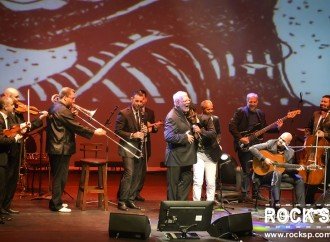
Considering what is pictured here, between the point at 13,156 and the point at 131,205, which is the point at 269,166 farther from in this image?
the point at 13,156

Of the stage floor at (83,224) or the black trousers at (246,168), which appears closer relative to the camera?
the stage floor at (83,224)

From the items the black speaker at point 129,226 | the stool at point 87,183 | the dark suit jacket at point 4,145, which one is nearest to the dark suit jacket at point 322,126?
the stool at point 87,183

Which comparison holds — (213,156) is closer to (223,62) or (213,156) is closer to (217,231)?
(217,231)

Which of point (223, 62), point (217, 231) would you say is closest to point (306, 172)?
point (217, 231)

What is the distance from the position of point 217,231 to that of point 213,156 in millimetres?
1623

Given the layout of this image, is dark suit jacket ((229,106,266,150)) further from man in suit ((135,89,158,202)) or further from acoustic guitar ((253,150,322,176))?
man in suit ((135,89,158,202))

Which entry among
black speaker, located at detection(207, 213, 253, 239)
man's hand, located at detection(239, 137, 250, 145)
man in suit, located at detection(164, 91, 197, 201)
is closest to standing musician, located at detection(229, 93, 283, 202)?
man's hand, located at detection(239, 137, 250, 145)

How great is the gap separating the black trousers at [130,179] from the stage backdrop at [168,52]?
2.63 m

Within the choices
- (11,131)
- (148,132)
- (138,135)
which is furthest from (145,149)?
(11,131)

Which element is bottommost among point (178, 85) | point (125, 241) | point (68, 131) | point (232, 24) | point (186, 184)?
point (125, 241)

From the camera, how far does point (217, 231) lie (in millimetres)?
6762

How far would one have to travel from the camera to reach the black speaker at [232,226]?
662 cm

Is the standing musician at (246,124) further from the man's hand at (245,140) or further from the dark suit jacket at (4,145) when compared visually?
the dark suit jacket at (4,145)

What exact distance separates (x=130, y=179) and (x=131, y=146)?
44 cm
